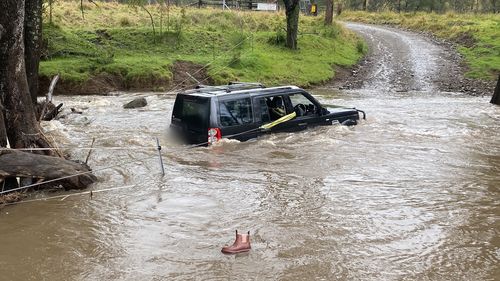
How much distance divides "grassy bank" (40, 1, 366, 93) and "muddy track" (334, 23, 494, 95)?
1122 mm

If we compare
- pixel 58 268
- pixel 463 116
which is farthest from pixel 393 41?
pixel 58 268

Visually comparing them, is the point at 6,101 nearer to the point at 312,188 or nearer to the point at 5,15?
the point at 5,15

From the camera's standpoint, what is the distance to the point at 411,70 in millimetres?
26969

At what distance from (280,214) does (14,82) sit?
15.8 ft

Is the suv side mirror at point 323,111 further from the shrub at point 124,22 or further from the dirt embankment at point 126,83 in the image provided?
the shrub at point 124,22

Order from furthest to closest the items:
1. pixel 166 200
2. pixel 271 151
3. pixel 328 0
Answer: pixel 328 0, pixel 271 151, pixel 166 200

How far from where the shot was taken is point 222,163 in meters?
9.70

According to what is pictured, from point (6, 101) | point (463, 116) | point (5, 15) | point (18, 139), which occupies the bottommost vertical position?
point (463, 116)

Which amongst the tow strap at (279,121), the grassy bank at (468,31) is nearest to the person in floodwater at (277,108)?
the tow strap at (279,121)

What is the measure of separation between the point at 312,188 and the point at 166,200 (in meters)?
2.34

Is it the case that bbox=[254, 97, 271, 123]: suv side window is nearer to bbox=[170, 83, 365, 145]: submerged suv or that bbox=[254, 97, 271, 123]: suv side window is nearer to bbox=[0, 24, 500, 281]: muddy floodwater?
bbox=[170, 83, 365, 145]: submerged suv


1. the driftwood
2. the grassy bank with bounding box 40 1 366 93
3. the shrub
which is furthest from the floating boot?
the shrub

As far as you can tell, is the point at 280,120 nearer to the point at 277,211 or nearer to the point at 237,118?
the point at 237,118

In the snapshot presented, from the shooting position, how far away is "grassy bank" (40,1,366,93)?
21.4m
